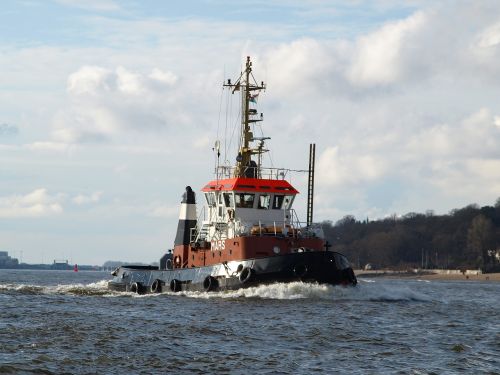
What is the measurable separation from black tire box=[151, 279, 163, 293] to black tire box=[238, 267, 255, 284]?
10.0 m

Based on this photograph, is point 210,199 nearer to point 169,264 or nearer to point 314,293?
point 169,264

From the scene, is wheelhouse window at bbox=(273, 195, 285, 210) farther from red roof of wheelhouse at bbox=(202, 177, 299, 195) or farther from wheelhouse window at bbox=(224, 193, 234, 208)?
wheelhouse window at bbox=(224, 193, 234, 208)

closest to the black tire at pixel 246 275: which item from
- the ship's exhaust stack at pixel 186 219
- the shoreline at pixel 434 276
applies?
the ship's exhaust stack at pixel 186 219

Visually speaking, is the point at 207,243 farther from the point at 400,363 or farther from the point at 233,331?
the point at 400,363

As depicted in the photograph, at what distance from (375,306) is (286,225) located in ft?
26.4

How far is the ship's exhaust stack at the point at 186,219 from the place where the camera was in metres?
55.0

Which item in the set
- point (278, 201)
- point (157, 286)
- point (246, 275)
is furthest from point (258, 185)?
point (157, 286)

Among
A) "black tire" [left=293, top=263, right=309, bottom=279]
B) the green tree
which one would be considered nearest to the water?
"black tire" [left=293, top=263, right=309, bottom=279]

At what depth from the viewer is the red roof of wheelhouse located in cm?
4916

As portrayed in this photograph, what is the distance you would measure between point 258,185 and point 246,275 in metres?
6.58

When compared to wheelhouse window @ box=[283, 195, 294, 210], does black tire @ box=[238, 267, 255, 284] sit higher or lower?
lower

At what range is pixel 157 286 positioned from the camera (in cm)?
5384

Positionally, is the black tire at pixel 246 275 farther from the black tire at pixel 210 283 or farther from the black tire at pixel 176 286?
the black tire at pixel 176 286

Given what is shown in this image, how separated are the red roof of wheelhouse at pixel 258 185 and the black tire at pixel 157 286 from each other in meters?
7.19
